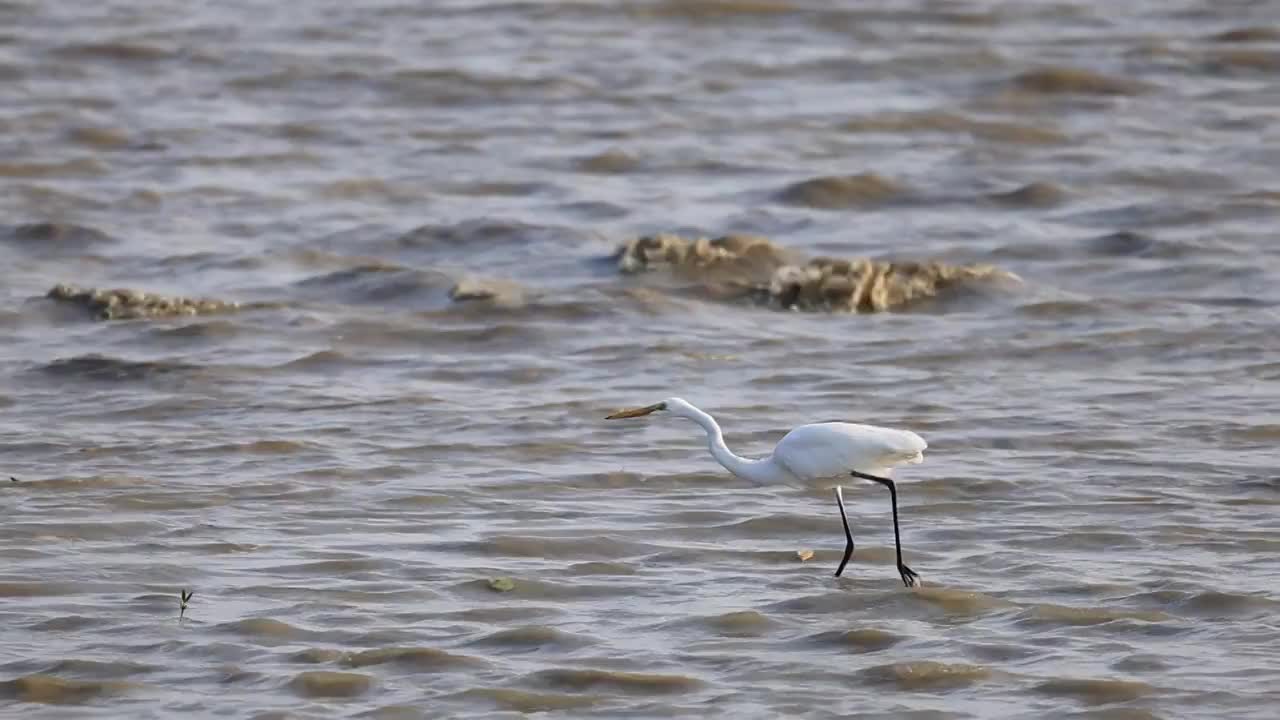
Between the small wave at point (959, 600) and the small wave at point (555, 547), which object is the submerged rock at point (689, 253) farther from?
the small wave at point (959, 600)

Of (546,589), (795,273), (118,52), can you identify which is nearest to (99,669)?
(546,589)

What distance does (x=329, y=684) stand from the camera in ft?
19.8

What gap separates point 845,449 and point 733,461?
49 cm

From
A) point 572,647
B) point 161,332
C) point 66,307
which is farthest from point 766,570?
point 66,307

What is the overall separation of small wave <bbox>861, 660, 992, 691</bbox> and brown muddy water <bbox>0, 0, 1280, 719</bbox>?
0.02m

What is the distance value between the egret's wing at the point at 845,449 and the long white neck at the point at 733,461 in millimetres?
137

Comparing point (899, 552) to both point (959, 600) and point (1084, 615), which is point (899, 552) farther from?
point (1084, 615)

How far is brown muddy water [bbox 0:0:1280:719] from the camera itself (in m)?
6.33

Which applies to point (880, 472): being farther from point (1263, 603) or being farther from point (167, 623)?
point (167, 623)

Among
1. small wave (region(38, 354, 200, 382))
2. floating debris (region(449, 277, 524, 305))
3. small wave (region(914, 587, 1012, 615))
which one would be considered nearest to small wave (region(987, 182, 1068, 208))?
floating debris (region(449, 277, 524, 305))

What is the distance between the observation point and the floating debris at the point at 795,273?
11.4m

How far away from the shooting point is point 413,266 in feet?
40.8

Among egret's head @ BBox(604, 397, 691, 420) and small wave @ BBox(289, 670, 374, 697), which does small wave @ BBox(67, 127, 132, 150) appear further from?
small wave @ BBox(289, 670, 374, 697)

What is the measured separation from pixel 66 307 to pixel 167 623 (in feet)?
16.5
